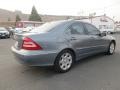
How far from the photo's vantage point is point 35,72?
472 cm

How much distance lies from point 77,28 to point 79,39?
0.38m

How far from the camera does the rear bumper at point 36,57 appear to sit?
4.07 meters

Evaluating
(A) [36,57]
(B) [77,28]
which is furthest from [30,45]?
(B) [77,28]

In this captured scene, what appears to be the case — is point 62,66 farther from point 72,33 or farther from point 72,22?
point 72,22

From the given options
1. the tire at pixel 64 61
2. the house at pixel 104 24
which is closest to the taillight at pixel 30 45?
the tire at pixel 64 61

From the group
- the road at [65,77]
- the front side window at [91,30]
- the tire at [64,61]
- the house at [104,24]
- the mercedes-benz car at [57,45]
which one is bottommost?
the road at [65,77]

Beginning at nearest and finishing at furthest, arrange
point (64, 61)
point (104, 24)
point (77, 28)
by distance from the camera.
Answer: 1. point (64, 61)
2. point (77, 28)
3. point (104, 24)

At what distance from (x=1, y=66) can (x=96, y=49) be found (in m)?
3.44

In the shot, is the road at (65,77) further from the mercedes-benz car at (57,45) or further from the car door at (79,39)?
the car door at (79,39)

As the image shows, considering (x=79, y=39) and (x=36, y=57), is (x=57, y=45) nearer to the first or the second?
(x=36, y=57)

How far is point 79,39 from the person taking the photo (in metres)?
5.02

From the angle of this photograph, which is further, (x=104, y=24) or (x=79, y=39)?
(x=104, y=24)

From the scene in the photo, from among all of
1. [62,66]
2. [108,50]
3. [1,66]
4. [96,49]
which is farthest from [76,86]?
[108,50]

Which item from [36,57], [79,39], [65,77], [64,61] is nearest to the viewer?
[36,57]
